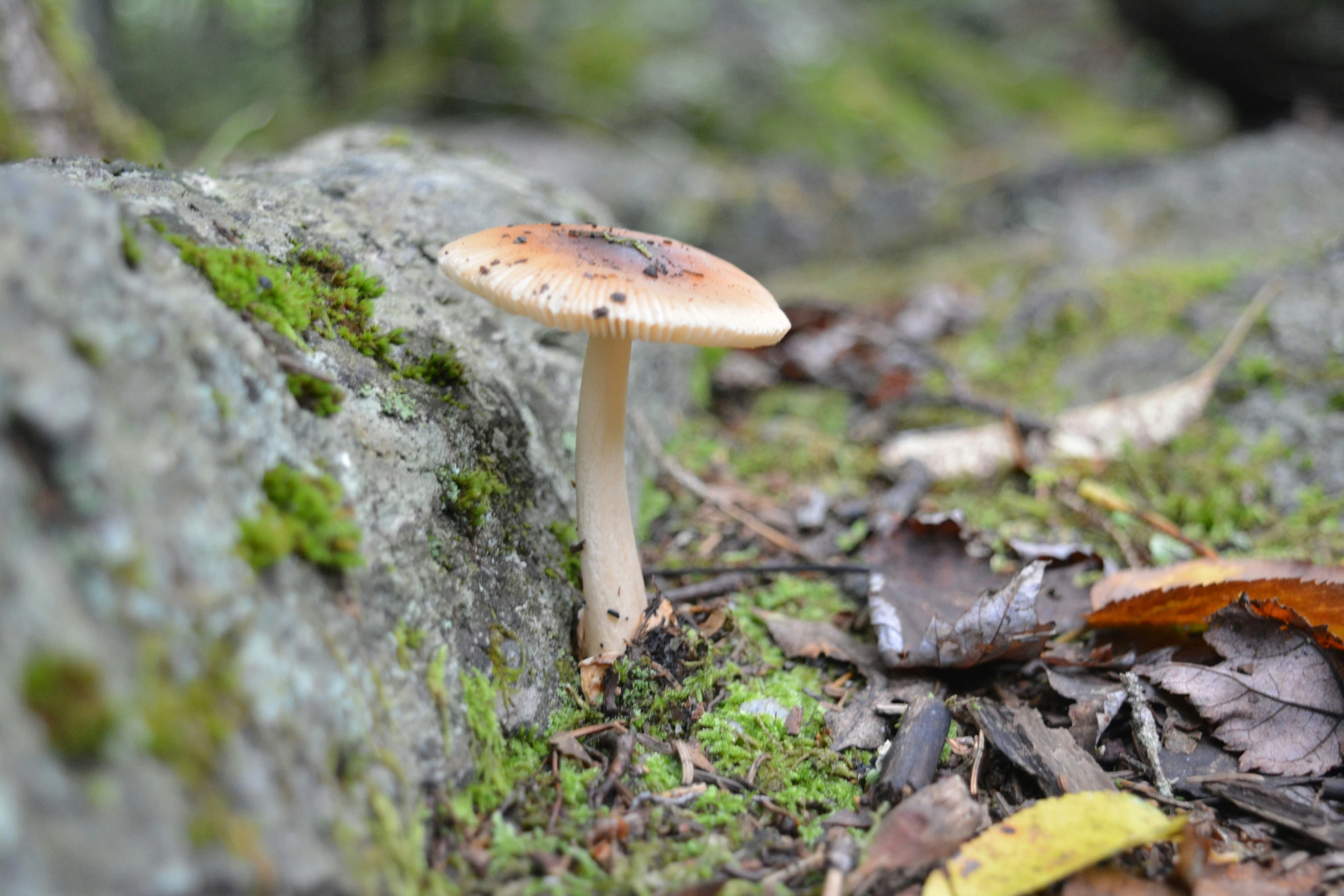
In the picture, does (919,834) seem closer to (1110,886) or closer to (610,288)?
(1110,886)

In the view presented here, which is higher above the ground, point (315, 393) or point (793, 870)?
point (315, 393)

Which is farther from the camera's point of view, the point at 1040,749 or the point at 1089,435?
the point at 1089,435

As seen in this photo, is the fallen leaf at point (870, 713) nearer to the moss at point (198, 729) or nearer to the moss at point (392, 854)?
the moss at point (392, 854)

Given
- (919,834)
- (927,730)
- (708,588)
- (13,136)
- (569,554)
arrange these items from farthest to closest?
(13,136), (708,588), (569,554), (927,730), (919,834)

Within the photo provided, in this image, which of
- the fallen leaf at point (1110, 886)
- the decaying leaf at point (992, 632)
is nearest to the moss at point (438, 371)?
the decaying leaf at point (992, 632)

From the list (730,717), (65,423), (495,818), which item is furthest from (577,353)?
(65,423)

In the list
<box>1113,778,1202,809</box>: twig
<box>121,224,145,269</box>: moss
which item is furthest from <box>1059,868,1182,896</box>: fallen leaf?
<box>121,224,145,269</box>: moss

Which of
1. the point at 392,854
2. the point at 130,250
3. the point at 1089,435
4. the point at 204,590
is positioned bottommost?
the point at 1089,435

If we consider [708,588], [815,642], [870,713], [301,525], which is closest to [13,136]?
[301,525]

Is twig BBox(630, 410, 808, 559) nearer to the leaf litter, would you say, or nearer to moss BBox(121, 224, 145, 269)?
the leaf litter
